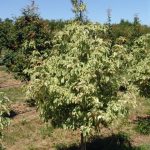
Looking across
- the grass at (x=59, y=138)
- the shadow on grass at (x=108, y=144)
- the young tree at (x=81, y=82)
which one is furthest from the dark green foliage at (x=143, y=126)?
the young tree at (x=81, y=82)

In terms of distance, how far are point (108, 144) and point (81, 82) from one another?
19.3 ft

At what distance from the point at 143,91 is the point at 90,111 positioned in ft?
25.5

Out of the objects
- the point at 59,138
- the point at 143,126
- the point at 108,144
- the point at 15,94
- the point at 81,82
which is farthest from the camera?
the point at 15,94

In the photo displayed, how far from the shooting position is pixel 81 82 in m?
14.3

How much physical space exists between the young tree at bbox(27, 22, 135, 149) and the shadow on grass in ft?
9.88

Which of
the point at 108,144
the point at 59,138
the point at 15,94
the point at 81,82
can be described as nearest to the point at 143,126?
the point at 108,144

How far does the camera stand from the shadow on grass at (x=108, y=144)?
61.8ft

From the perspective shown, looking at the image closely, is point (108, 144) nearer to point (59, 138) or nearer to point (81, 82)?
point (59, 138)

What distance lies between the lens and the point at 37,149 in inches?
730

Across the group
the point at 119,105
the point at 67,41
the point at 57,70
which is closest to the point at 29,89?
the point at 57,70

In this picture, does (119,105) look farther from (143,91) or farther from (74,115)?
(143,91)

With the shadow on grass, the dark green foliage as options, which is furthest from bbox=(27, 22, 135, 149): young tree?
the dark green foliage

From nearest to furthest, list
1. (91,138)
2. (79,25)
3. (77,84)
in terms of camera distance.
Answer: (77,84)
(79,25)
(91,138)

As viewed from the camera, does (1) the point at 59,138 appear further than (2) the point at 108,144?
Yes
